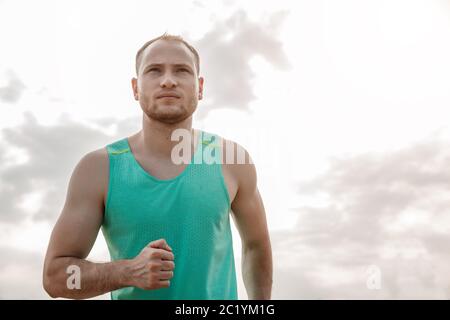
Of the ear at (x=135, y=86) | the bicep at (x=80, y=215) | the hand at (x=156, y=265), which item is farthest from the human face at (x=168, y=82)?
the hand at (x=156, y=265)

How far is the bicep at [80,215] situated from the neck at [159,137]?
37cm

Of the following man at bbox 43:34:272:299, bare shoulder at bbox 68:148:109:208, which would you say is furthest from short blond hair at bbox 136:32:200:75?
bare shoulder at bbox 68:148:109:208

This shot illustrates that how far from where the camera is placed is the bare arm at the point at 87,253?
2969mm

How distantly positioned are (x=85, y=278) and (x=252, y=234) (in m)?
1.30

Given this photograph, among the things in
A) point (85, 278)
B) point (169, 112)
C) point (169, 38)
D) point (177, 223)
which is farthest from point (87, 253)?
point (169, 38)

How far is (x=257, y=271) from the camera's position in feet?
13.2

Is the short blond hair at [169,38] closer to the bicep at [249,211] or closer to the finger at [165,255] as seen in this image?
the bicep at [249,211]

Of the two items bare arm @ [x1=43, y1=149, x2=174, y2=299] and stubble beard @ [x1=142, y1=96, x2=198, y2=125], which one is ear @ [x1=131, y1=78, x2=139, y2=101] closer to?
stubble beard @ [x1=142, y1=96, x2=198, y2=125]

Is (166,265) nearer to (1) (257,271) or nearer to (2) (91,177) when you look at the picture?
(2) (91,177)

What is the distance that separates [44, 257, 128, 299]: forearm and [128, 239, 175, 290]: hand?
19cm

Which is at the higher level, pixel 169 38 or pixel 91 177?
pixel 169 38

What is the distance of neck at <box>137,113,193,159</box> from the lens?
3.79 m

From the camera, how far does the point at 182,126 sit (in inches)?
150

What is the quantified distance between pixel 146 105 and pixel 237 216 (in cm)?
103
